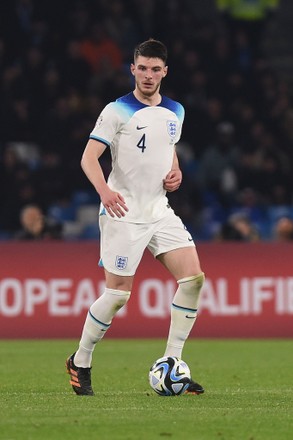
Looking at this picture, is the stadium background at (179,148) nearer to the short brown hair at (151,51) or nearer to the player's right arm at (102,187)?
the player's right arm at (102,187)

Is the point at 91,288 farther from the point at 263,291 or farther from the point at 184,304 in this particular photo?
the point at 184,304

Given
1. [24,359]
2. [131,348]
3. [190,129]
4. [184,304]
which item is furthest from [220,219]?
[184,304]

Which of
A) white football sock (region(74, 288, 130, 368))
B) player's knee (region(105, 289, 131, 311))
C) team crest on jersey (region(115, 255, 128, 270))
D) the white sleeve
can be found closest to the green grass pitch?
white football sock (region(74, 288, 130, 368))

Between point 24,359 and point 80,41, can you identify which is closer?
point 24,359

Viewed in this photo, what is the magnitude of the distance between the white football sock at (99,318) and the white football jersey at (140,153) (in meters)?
0.53

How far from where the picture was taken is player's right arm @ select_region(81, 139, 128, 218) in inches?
325

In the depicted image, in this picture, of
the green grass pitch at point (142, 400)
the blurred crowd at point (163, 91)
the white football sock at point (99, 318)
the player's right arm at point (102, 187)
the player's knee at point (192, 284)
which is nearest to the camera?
the green grass pitch at point (142, 400)

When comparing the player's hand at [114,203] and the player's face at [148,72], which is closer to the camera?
the player's hand at [114,203]

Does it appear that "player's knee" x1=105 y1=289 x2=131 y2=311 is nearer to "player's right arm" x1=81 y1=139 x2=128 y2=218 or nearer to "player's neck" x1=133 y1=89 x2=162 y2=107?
"player's right arm" x1=81 y1=139 x2=128 y2=218

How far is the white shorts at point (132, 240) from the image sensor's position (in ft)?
28.2

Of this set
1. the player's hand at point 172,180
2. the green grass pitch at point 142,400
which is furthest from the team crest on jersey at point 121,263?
the green grass pitch at point 142,400

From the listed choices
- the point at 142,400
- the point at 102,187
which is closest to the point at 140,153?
the point at 102,187

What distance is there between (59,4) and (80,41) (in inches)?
26.5

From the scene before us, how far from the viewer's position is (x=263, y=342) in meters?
15.1
